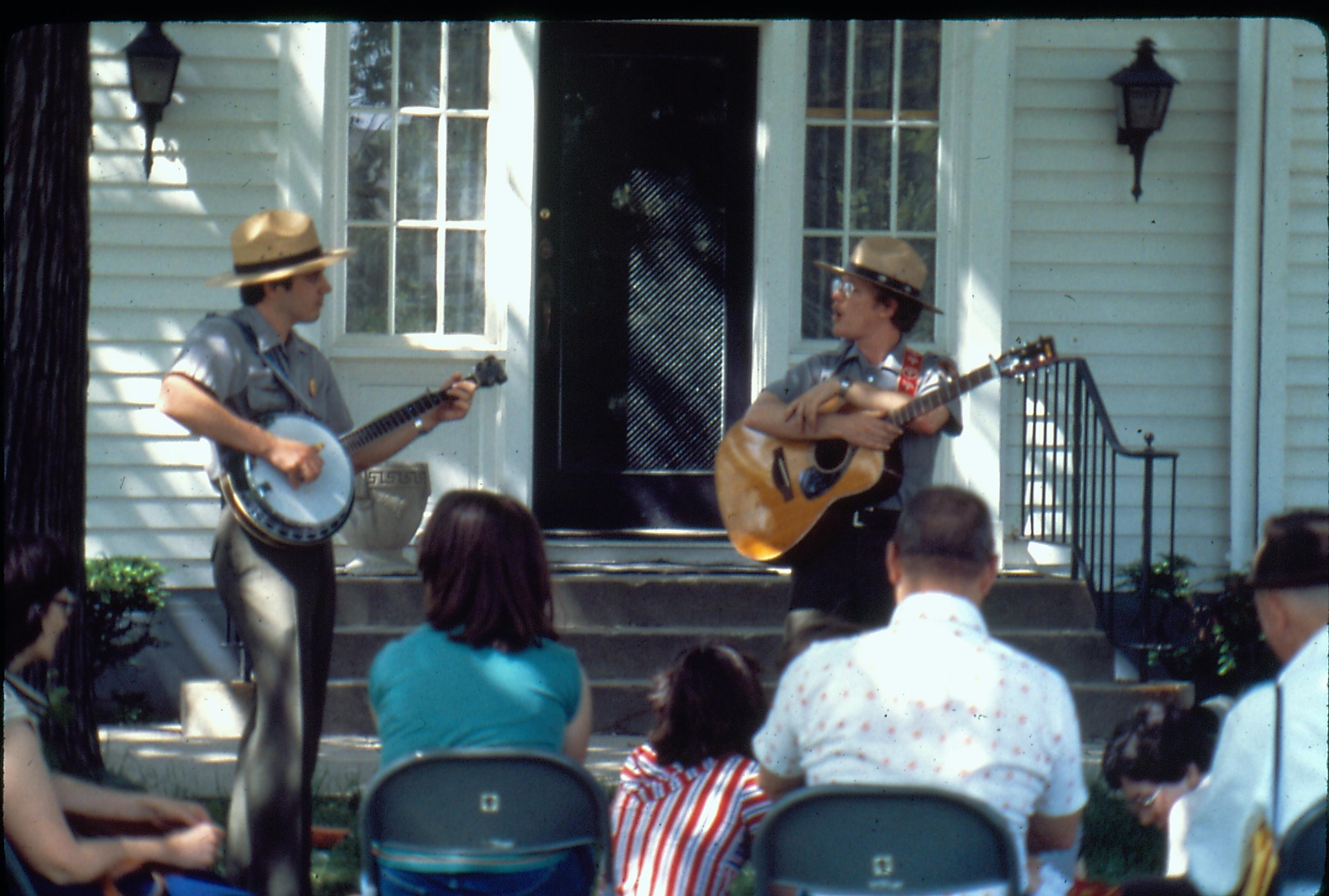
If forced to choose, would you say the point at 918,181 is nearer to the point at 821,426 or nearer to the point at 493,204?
the point at 493,204

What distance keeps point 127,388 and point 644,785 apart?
15.3 ft

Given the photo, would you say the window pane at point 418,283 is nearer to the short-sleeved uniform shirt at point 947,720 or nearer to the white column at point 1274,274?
the white column at point 1274,274

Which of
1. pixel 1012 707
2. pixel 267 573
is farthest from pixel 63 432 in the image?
pixel 1012 707

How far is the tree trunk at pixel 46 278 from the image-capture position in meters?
4.67

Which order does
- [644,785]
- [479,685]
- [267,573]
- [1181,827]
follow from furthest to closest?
[267,573] → [1181,827] → [644,785] → [479,685]


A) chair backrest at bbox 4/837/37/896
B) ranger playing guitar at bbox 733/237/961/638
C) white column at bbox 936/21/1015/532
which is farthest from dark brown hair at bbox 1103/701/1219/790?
white column at bbox 936/21/1015/532

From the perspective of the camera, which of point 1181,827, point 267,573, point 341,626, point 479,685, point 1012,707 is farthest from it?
point 341,626

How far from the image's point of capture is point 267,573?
3842 millimetres

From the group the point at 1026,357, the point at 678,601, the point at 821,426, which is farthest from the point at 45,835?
the point at 678,601

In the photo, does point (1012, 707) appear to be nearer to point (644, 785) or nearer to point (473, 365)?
point (644, 785)

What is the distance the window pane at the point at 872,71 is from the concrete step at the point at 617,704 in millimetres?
2912

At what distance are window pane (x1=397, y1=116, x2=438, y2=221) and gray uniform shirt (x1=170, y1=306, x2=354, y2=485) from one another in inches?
126

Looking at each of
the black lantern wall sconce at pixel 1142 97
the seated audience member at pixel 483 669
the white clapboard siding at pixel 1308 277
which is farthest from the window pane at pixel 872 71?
the seated audience member at pixel 483 669

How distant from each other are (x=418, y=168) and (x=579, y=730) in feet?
15.9
